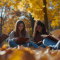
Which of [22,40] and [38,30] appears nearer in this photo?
[22,40]

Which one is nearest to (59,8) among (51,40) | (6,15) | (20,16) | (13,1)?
(13,1)

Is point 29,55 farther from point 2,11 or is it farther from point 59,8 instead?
point 2,11

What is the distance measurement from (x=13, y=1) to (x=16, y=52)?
6.10m

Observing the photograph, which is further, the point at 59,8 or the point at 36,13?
the point at 59,8

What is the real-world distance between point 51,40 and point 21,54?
124 centimetres

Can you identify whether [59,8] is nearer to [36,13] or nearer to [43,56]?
[36,13]

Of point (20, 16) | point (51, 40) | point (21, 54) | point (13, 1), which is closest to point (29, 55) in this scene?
point (21, 54)

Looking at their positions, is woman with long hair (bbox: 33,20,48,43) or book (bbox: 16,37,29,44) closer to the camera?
book (bbox: 16,37,29,44)

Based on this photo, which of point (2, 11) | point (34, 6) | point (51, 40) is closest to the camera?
point (51, 40)

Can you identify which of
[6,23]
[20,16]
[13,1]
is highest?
[13,1]

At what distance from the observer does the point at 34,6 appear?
5.13 metres

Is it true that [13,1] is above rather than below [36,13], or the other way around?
above

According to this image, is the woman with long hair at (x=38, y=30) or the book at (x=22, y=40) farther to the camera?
the woman with long hair at (x=38, y=30)

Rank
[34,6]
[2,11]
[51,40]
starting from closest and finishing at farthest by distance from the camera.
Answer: [51,40]
[34,6]
[2,11]
